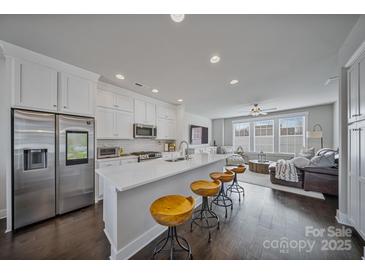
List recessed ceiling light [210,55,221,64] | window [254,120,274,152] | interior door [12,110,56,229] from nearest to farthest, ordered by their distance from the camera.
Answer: interior door [12,110,56,229] < recessed ceiling light [210,55,221,64] < window [254,120,274,152]

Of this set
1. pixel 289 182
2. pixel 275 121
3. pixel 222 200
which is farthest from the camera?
pixel 275 121

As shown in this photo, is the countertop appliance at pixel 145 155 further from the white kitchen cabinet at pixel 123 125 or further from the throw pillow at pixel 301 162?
the throw pillow at pixel 301 162

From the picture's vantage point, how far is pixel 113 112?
3.32 meters

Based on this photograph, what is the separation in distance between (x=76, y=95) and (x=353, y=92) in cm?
425

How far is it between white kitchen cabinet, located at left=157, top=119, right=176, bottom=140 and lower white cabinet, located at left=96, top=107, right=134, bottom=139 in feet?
3.44

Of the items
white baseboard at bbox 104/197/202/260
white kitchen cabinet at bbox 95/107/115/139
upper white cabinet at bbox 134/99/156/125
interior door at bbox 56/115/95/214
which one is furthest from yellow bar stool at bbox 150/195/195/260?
upper white cabinet at bbox 134/99/156/125

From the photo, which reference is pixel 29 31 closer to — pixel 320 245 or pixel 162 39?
pixel 162 39

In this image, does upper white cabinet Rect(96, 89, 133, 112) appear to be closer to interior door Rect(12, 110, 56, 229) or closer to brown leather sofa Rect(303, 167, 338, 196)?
interior door Rect(12, 110, 56, 229)

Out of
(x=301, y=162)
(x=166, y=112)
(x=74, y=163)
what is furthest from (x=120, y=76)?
(x=301, y=162)

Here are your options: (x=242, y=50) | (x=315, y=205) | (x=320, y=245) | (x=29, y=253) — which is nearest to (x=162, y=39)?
(x=242, y=50)

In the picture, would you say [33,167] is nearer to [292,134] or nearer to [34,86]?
[34,86]

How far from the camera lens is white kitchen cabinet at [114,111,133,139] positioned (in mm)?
3402

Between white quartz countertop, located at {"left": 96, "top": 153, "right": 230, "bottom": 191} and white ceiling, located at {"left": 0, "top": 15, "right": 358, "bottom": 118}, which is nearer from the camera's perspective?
white quartz countertop, located at {"left": 96, "top": 153, "right": 230, "bottom": 191}

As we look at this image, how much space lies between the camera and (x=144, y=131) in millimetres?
3990
